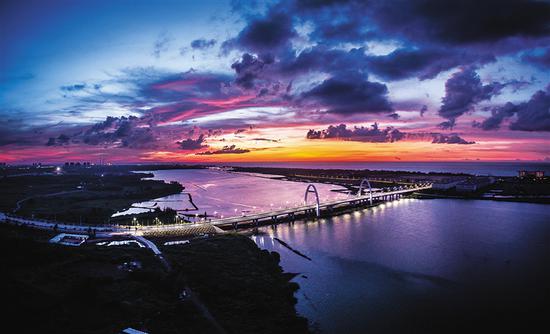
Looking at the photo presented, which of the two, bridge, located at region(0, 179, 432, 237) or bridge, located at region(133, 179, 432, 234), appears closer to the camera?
bridge, located at region(0, 179, 432, 237)

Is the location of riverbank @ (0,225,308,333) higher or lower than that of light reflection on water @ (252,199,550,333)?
higher

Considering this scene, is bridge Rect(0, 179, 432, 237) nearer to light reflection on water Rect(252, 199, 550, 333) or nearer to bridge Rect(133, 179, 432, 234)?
bridge Rect(133, 179, 432, 234)

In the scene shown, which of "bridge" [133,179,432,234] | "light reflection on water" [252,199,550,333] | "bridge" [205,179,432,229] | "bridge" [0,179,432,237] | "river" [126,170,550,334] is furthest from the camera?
"bridge" [205,179,432,229]

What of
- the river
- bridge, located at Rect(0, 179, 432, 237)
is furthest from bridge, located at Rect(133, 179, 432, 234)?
the river

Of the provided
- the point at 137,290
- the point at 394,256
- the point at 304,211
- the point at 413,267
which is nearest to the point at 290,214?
the point at 304,211

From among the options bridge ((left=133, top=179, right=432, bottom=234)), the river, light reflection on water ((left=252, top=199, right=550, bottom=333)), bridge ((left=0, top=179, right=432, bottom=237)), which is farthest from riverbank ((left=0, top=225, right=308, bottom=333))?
bridge ((left=133, top=179, right=432, bottom=234))

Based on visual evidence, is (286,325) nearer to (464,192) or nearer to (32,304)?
(32,304)

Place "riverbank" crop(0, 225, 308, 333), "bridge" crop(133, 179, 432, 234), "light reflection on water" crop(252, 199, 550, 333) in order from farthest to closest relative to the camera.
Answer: "bridge" crop(133, 179, 432, 234)
"light reflection on water" crop(252, 199, 550, 333)
"riverbank" crop(0, 225, 308, 333)

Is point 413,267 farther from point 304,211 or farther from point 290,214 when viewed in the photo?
point 304,211
